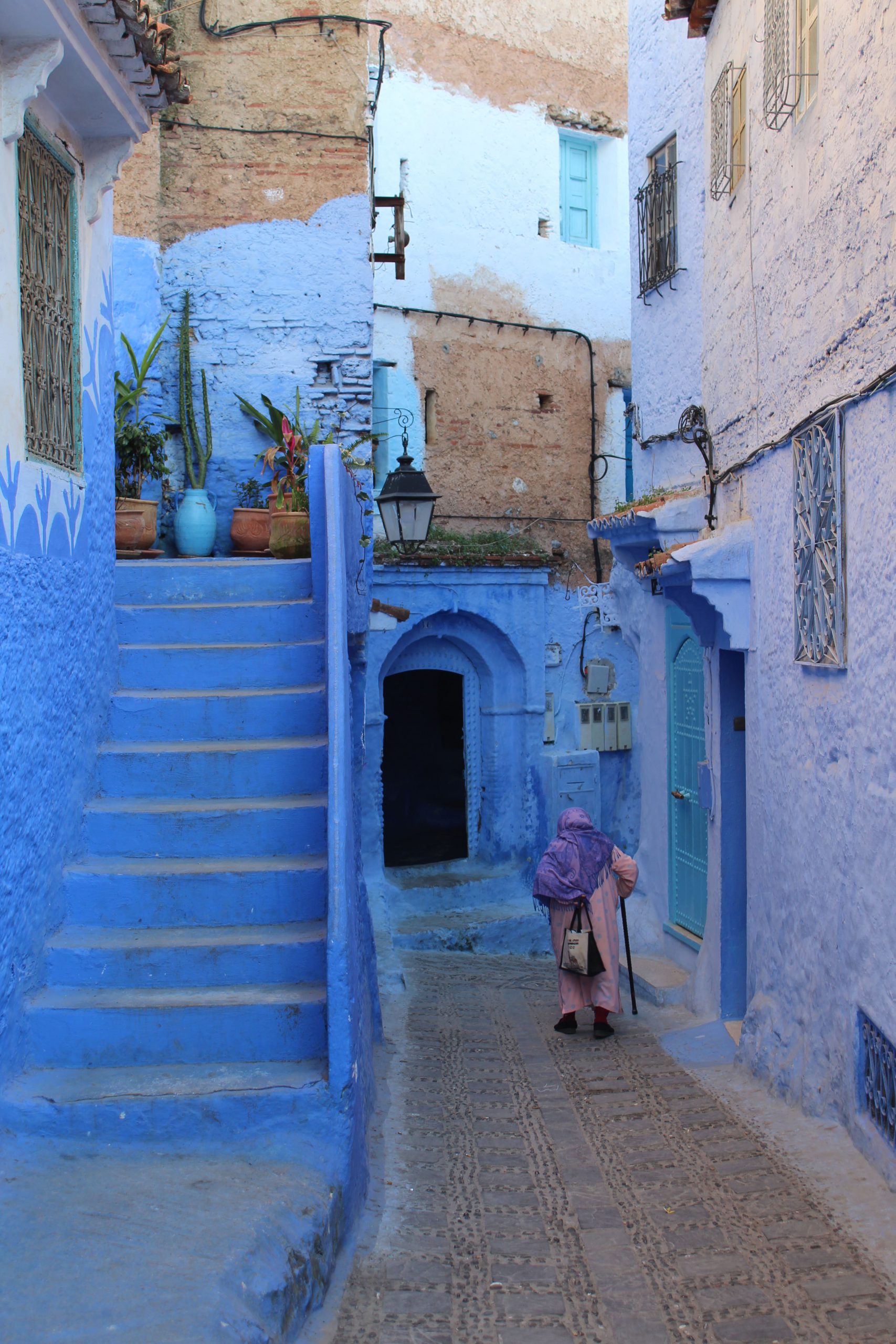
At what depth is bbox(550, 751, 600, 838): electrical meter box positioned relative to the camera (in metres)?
12.7

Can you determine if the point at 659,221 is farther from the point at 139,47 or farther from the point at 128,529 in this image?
the point at 139,47

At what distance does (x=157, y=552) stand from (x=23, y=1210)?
4.89 meters

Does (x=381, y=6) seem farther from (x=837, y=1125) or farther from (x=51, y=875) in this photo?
(x=837, y=1125)

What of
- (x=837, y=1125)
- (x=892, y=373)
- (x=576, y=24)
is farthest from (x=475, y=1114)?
(x=576, y=24)

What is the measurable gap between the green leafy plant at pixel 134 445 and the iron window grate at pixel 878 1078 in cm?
570

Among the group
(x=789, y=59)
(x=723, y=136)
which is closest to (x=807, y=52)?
(x=789, y=59)

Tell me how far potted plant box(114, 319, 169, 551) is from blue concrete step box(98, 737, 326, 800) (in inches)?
109

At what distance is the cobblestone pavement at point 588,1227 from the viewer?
3354 mm

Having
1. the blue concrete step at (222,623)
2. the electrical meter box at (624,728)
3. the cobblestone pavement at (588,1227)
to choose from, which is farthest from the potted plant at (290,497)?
the electrical meter box at (624,728)

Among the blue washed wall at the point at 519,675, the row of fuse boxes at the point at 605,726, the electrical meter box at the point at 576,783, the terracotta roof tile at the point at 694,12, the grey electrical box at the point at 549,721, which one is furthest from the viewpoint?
the row of fuse boxes at the point at 605,726

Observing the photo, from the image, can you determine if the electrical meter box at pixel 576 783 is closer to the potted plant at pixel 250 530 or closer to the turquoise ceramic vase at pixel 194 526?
the potted plant at pixel 250 530

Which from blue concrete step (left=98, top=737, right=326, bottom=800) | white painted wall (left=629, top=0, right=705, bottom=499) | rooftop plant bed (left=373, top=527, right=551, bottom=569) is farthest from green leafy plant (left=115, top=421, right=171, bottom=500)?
rooftop plant bed (left=373, top=527, right=551, bottom=569)

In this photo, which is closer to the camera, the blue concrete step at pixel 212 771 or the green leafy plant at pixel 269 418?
the blue concrete step at pixel 212 771

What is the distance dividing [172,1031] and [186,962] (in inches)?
11.2
